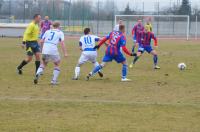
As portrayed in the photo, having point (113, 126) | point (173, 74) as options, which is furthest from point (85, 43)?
point (113, 126)

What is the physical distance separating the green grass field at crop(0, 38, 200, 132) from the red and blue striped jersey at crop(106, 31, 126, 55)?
90cm

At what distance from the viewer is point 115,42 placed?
1544 cm

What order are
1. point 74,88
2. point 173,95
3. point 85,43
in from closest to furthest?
point 173,95, point 74,88, point 85,43

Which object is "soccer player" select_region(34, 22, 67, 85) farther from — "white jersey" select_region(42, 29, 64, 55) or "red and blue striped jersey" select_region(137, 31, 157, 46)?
"red and blue striped jersey" select_region(137, 31, 157, 46)

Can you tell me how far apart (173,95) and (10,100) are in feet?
13.1

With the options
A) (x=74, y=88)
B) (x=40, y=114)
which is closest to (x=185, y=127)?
(x=40, y=114)

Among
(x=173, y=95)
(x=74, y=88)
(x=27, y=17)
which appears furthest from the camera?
(x=27, y=17)

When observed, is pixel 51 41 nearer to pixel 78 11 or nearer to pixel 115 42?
pixel 115 42

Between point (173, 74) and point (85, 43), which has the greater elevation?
point (85, 43)

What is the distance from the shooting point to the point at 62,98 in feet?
38.7

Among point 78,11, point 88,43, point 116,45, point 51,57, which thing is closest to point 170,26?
point 78,11

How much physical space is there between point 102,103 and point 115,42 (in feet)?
15.5

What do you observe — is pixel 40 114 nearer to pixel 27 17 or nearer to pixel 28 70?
pixel 28 70

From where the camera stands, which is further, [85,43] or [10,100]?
[85,43]
